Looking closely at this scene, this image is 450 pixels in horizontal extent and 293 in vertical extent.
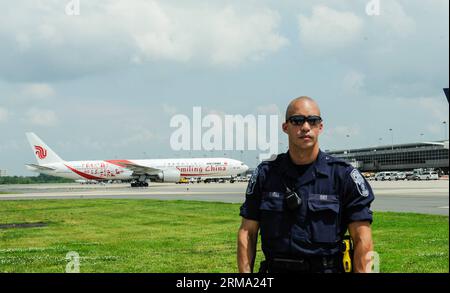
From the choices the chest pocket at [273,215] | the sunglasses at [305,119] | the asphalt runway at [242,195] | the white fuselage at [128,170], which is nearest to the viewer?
the sunglasses at [305,119]

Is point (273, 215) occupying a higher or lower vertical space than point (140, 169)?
lower

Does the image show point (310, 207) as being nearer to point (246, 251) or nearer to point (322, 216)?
point (322, 216)

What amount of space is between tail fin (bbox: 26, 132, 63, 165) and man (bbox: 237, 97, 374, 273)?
82207 millimetres

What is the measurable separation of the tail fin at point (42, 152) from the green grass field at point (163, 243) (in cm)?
6257

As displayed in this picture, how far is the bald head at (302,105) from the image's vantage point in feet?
14.2

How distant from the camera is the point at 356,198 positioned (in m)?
4.34

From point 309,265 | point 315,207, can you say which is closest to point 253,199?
point 315,207

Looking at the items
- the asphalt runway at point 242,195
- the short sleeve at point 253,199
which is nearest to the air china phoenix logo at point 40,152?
the asphalt runway at point 242,195

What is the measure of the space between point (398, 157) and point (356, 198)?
14893 centimetres
